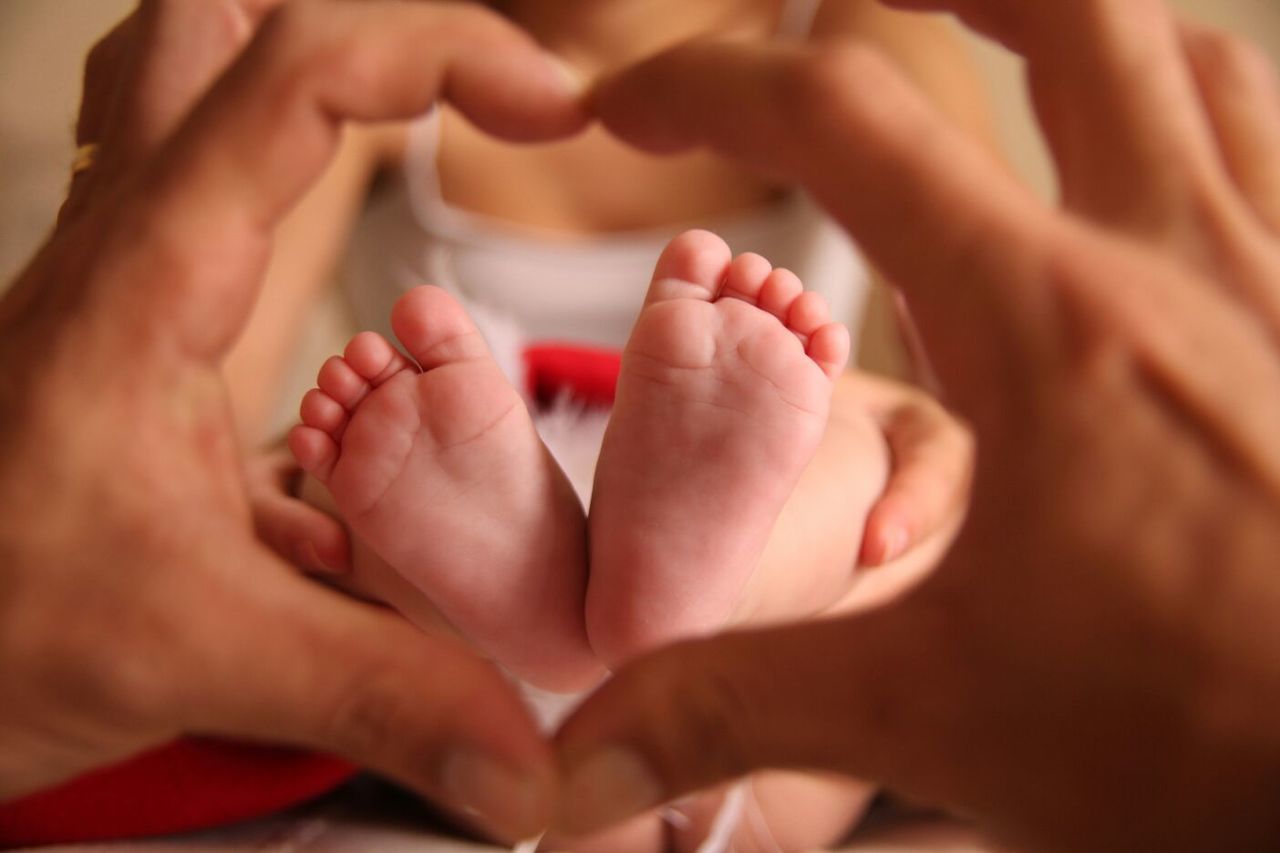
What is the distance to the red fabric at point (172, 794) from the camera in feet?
0.86

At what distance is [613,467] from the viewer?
260 millimetres

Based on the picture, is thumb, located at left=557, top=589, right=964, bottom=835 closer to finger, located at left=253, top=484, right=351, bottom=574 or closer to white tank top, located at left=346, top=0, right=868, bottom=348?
finger, located at left=253, top=484, right=351, bottom=574

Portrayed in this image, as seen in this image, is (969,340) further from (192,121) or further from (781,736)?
(192,121)

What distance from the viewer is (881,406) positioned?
0.37 m

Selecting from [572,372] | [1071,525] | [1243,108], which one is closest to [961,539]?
[1071,525]

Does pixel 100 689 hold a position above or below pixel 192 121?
below

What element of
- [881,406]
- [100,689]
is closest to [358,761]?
[100,689]

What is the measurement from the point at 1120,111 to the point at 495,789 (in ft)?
0.58

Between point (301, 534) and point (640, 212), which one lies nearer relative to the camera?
point (301, 534)

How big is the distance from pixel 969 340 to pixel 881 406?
0.79 feet

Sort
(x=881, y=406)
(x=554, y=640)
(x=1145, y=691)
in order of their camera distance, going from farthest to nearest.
→ (x=881, y=406) < (x=554, y=640) < (x=1145, y=691)

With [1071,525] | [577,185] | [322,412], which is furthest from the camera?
[577,185]

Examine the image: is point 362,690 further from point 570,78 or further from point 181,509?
point 570,78

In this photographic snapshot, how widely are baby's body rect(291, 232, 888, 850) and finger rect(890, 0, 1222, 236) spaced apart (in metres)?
0.10
